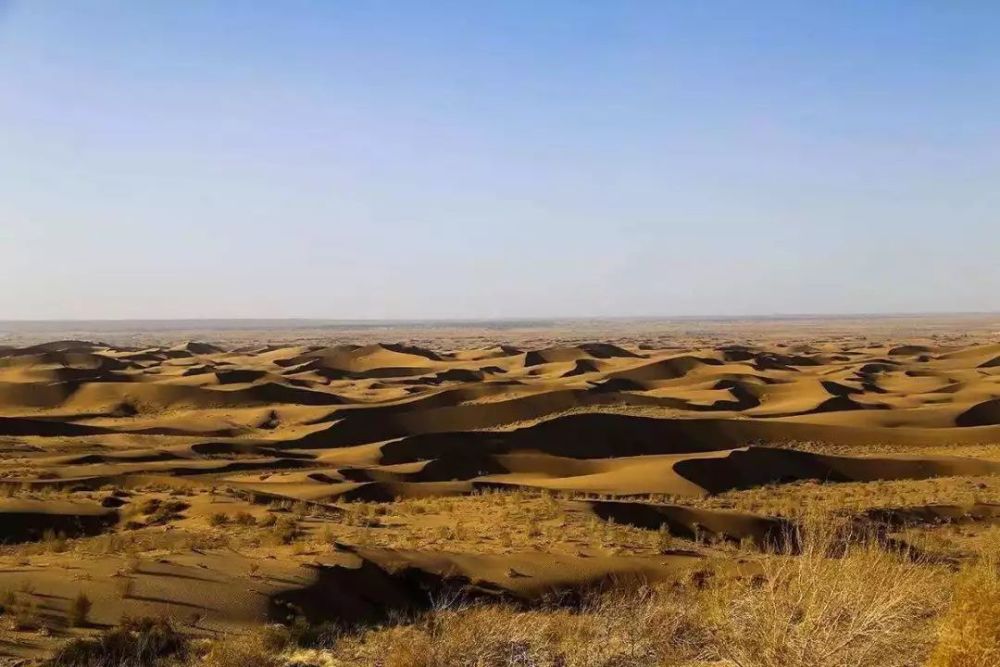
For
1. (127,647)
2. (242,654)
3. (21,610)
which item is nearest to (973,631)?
(242,654)

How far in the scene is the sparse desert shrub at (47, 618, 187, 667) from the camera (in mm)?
6996

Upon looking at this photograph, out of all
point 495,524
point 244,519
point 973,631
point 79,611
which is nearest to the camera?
point 973,631

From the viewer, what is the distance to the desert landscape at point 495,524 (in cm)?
732

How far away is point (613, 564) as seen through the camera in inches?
481

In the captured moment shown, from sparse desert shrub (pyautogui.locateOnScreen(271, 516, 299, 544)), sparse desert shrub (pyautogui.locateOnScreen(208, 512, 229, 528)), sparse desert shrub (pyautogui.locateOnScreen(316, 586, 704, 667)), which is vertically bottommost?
sparse desert shrub (pyautogui.locateOnScreen(208, 512, 229, 528))

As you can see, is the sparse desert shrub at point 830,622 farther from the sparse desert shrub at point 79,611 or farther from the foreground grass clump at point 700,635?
the sparse desert shrub at point 79,611

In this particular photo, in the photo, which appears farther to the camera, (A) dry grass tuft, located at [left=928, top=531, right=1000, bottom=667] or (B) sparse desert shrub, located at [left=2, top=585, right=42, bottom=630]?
(B) sparse desert shrub, located at [left=2, top=585, right=42, bottom=630]

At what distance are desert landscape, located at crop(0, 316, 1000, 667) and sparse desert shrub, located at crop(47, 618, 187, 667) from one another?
0.10 feet

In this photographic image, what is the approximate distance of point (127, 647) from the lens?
7348 mm

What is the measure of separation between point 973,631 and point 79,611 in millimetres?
7448

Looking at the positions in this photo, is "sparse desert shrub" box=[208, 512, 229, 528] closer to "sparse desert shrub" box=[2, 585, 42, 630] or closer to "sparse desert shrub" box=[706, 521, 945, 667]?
"sparse desert shrub" box=[2, 585, 42, 630]

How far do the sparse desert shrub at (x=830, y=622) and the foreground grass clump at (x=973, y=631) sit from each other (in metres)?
0.48

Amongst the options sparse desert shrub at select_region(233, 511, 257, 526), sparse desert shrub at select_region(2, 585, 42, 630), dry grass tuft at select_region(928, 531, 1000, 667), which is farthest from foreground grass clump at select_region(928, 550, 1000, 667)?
sparse desert shrub at select_region(233, 511, 257, 526)

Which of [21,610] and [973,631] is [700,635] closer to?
[973,631]
